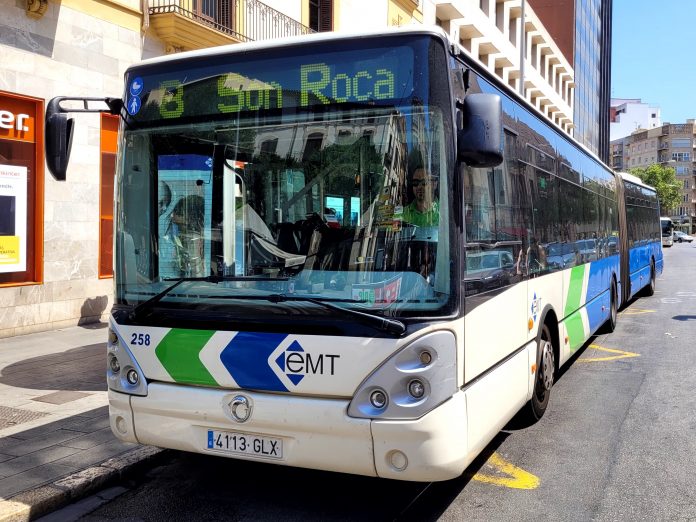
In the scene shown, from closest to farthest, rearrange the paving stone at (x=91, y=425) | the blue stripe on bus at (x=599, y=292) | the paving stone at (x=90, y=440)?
the paving stone at (x=90, y=440) < the paving stone at (x=91, y=425) < the blue stripe on bus at (x=599, y=292)

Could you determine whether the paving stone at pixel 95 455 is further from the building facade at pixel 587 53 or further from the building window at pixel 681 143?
the building window at pixel 681 143

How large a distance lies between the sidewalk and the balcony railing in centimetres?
674

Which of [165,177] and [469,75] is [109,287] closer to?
[165,177]

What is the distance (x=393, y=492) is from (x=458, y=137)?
2.29m

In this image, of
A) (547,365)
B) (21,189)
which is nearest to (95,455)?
(547,365)

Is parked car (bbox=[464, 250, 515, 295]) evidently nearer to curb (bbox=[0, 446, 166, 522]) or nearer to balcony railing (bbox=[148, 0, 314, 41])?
curb (bbox=[0, 446, 166, 522])

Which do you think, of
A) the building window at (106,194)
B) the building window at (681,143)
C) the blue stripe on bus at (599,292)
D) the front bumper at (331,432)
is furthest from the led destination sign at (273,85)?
the building window at (681,143)

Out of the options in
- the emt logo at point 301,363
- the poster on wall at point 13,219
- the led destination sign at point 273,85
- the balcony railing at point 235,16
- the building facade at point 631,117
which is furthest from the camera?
the building facade at point 631,117

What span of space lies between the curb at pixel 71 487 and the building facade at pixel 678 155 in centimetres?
14283

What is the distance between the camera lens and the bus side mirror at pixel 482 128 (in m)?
3.73

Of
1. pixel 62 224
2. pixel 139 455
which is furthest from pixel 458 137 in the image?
pixel 62 224

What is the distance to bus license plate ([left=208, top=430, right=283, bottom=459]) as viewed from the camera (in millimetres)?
3861

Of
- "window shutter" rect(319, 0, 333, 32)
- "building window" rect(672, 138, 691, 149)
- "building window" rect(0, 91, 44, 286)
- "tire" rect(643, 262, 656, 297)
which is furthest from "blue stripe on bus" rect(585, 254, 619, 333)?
"building window" rect(672, 138, 691, 149)

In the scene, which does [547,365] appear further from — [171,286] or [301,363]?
[171,286]
